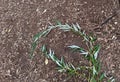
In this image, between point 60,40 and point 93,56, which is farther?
point 60,40

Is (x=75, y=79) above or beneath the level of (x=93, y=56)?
beneath

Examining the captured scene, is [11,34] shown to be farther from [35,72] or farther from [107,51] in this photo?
[107,51]

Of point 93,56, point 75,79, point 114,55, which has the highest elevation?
point 93,56

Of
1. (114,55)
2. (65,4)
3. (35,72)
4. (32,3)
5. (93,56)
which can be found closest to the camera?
(93,56)

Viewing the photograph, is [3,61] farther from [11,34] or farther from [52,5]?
[52,5]

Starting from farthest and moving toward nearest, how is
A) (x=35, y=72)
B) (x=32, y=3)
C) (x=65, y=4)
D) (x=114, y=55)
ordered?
1. (x=32, y=3)
2. (x=65, y=4)
3. (x=35, y=72)
4. (x=114, y=55)

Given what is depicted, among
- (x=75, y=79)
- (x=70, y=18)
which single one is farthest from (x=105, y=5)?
(x=75, y=79)
